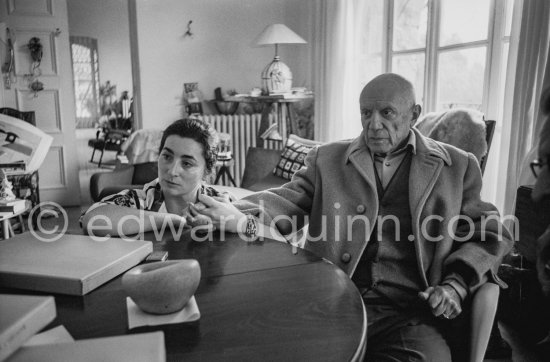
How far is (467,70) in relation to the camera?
2988mm

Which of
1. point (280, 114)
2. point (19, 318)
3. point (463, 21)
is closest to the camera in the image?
point (19, 318)

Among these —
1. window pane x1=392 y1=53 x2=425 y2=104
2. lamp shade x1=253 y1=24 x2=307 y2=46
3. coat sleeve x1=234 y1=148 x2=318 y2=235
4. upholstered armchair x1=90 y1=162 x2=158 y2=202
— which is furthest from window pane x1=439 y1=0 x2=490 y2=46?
upholstered armchair x1=90 y1=162 x2=158 y2=202

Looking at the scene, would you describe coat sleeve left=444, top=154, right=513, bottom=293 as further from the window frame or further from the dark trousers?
the window frame

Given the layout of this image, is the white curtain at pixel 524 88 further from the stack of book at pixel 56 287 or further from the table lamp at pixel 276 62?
the table lamp at pixel 276 62

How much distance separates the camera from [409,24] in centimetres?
354

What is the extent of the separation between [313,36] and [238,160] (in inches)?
56.6

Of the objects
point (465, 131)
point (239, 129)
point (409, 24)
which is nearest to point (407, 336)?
point (465, 131)

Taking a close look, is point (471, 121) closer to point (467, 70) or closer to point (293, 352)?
point (467, 70)

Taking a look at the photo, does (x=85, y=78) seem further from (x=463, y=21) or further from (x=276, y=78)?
(x=463, y=21)

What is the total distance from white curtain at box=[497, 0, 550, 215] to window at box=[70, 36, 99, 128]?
391 inches

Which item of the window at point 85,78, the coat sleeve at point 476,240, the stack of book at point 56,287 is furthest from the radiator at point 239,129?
the window at point 85,78

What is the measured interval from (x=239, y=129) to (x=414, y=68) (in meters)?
2.03

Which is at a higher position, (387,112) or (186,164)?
(387,112)

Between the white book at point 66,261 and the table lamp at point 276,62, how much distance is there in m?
3.30
